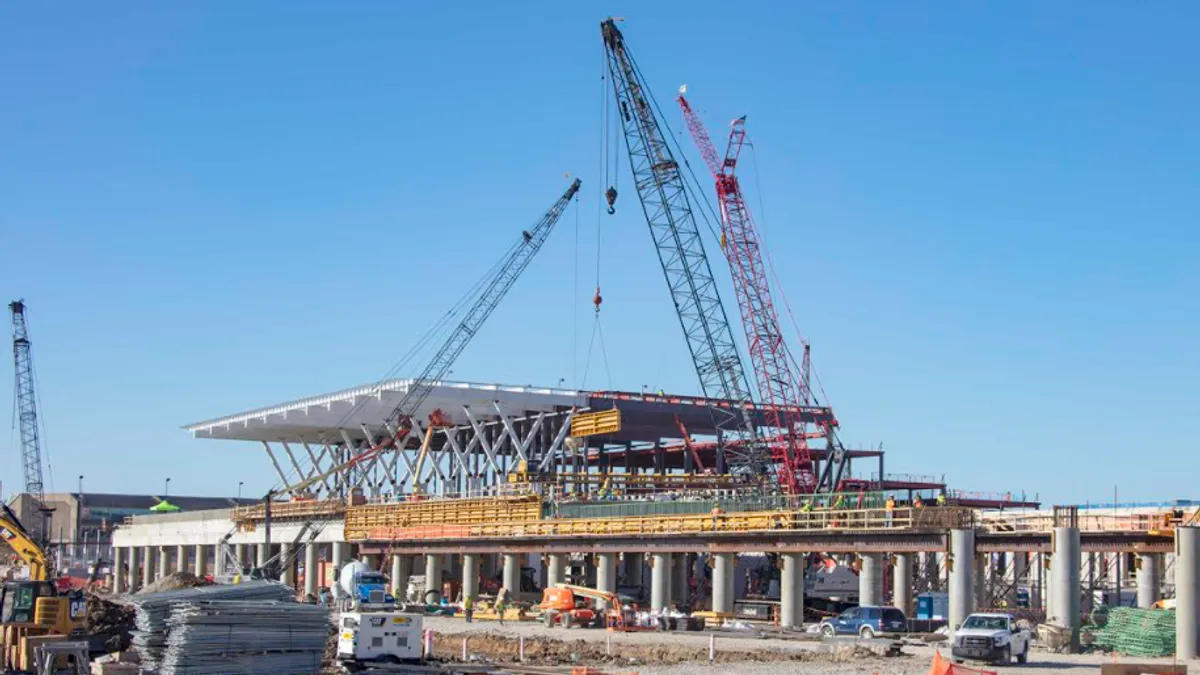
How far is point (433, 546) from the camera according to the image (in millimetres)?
85188

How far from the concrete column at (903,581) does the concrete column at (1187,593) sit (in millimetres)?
11666

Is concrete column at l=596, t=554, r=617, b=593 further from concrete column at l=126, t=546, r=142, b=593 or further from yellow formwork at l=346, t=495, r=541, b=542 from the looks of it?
concrete column at l=126, t=546, r=142, b=593

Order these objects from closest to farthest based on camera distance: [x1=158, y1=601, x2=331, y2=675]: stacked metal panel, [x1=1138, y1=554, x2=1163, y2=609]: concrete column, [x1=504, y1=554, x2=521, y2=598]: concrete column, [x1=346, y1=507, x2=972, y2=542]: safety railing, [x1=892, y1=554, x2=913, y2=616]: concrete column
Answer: [x1=158, y1=601, x2=331, y2=675]: stacked metal panel < [x1=346, y1=507, x2=972, y2=542]: safety railing < [x1=892, y1=554, x2=913, y2=616]: concrete column < [x1=1138, y1=554, x2=1163, y2=609]: concrete column < [x1=504, y1=554, x2=521, y2=598]: concrete column

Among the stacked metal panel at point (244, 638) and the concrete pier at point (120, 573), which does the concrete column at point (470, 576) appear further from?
the concrete pier at point (120, 573)

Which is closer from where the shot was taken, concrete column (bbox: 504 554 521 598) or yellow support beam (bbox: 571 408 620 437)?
concrete column (bbox: 504 554 521 598)

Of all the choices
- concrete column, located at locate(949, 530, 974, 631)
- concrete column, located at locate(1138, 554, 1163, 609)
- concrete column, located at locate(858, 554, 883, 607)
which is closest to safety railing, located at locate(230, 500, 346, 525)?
concrete column, located at locate(858, 554, 883, 607)

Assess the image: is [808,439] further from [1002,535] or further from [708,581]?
[1002,535]

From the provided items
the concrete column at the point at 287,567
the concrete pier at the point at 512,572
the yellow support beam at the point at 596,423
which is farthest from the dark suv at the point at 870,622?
the concrete column at the point at 287,567

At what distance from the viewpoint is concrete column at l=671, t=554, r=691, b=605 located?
7425 centimetres

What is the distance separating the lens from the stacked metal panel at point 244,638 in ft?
113

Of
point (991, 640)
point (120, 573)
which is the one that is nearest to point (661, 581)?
point (991, 640)

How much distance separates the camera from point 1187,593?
43.4m

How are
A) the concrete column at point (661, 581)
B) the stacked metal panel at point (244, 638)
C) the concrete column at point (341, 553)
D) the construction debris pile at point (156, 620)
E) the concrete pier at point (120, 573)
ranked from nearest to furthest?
the stacked metal panel at point (244, 638)
the construction debris pile at point (156, 620)
the concrete column at point (661, 581)
the concrete column at point (341, 553)
the concrete pier at point (120, 573)

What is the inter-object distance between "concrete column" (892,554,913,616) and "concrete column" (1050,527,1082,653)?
7.61 m
